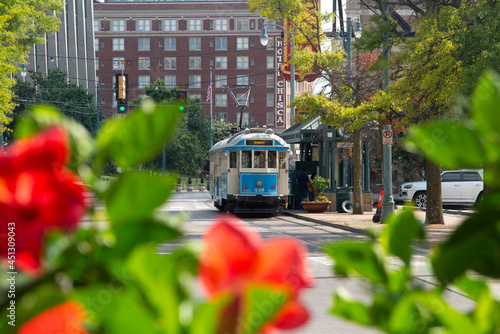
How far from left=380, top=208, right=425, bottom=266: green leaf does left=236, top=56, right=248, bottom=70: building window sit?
8601 centimetres

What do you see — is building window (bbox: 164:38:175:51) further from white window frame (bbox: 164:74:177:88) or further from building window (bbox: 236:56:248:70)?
building window (bbox: 236:56:248:70)

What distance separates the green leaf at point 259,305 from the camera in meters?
0.43


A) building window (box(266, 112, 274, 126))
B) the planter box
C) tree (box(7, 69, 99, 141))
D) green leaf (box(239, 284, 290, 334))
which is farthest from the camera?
building window (box(266, 112, 274, 126))

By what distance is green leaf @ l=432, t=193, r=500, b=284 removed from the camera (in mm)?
524

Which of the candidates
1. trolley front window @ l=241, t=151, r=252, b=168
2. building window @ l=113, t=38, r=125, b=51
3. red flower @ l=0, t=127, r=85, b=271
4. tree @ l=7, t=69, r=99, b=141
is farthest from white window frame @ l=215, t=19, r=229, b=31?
red flower @ l=0, t=127, r=85, b=271

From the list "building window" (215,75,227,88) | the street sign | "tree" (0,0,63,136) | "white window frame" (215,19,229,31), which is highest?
"white window frame" (215,19,229,31)

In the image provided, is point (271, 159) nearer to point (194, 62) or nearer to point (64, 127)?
point (64, 127)

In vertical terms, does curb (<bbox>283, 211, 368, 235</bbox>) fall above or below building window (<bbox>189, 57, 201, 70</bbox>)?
below

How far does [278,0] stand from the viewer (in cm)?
2261

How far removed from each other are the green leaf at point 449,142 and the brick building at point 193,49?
84.3 meters

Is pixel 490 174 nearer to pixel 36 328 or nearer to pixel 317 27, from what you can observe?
pixel 36 328

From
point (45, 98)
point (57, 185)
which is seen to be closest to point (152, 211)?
point (57, 185)

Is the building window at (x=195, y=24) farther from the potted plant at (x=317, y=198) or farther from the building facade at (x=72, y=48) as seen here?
the potted plant at (x=317, y=198)

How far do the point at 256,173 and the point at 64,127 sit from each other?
2179 cm
